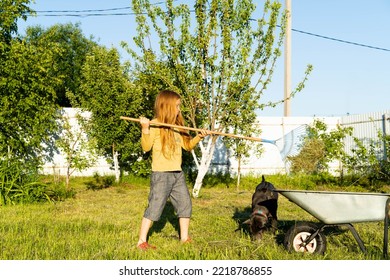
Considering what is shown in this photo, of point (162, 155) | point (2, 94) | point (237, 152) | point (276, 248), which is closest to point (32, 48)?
point (2, 94)

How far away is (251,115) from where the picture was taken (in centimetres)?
997

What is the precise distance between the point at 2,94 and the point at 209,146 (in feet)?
A: 15.1

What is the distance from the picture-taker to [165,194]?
4.75m

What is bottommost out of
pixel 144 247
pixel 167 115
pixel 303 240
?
pixel 144 247

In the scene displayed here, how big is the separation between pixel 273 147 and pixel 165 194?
10.4 meters

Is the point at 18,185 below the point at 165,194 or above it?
below

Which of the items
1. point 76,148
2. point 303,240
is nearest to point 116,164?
point 76,148

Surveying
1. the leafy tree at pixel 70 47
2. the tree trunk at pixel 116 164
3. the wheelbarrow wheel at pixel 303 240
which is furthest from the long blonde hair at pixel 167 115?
the leafy tree at pixel 70 47

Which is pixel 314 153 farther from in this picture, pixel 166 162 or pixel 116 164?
pixel 166 162

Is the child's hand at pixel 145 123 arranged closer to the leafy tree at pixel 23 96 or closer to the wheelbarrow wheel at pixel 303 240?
the wheelbarrow wheel at pixel 303 240

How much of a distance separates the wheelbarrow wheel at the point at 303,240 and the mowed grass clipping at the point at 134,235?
4.5 inches

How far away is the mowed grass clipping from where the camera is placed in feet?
14.1

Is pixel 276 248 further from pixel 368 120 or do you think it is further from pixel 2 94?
pixel 368 120

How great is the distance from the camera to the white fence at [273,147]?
13.6 m
